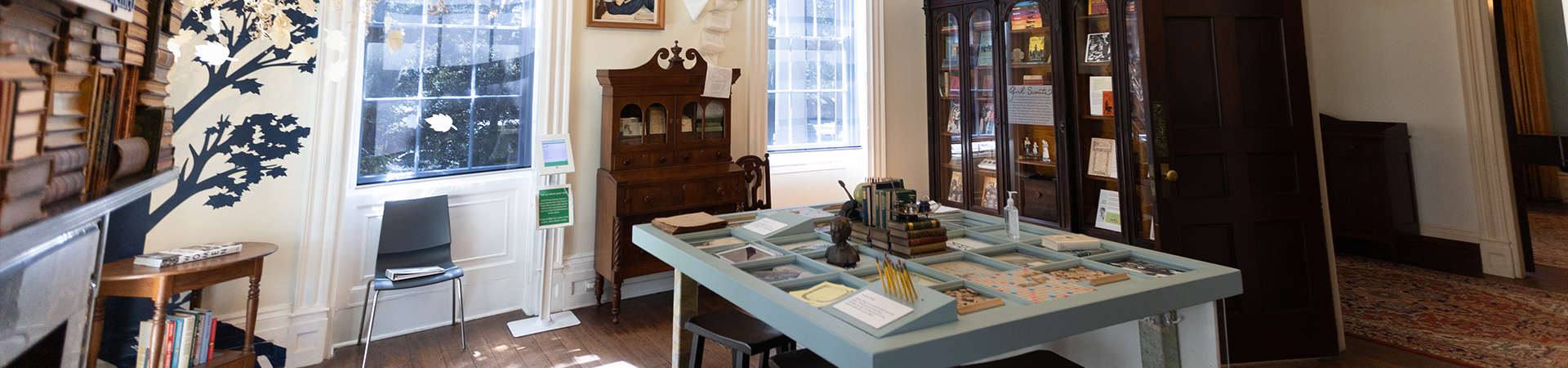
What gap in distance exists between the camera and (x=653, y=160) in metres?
3.82

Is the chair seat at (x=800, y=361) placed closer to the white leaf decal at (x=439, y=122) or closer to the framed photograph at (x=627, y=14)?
the white leaf decal at (x=439, y=122)

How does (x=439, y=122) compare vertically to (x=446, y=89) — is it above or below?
below

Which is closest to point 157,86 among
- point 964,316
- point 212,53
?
point 964,316

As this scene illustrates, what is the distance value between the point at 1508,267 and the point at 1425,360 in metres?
2.37

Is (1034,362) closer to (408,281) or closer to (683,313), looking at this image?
Result: (683,313)

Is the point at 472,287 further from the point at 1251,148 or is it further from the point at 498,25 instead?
the point at 1251,148

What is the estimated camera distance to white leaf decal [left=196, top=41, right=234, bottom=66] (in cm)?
273

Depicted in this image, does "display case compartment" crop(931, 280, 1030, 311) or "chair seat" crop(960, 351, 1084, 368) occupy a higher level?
"display case compartment" crop(931, 280, 1030, 311)

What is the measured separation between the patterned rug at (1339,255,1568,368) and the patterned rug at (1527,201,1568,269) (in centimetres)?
119

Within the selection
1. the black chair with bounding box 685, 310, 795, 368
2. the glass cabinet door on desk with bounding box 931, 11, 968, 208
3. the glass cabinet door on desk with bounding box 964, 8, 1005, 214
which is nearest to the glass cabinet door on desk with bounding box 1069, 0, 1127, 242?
the glass cabinet door on desk with bounding box 964, 8, 1005, 214

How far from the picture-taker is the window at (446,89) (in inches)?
132

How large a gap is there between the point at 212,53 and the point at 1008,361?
331 centimetres

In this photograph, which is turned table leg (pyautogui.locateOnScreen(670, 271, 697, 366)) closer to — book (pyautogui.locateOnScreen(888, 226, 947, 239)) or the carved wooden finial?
book (pyautogui.locateOnScreen(888, 226, 947, 239))

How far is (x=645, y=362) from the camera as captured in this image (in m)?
3.08
